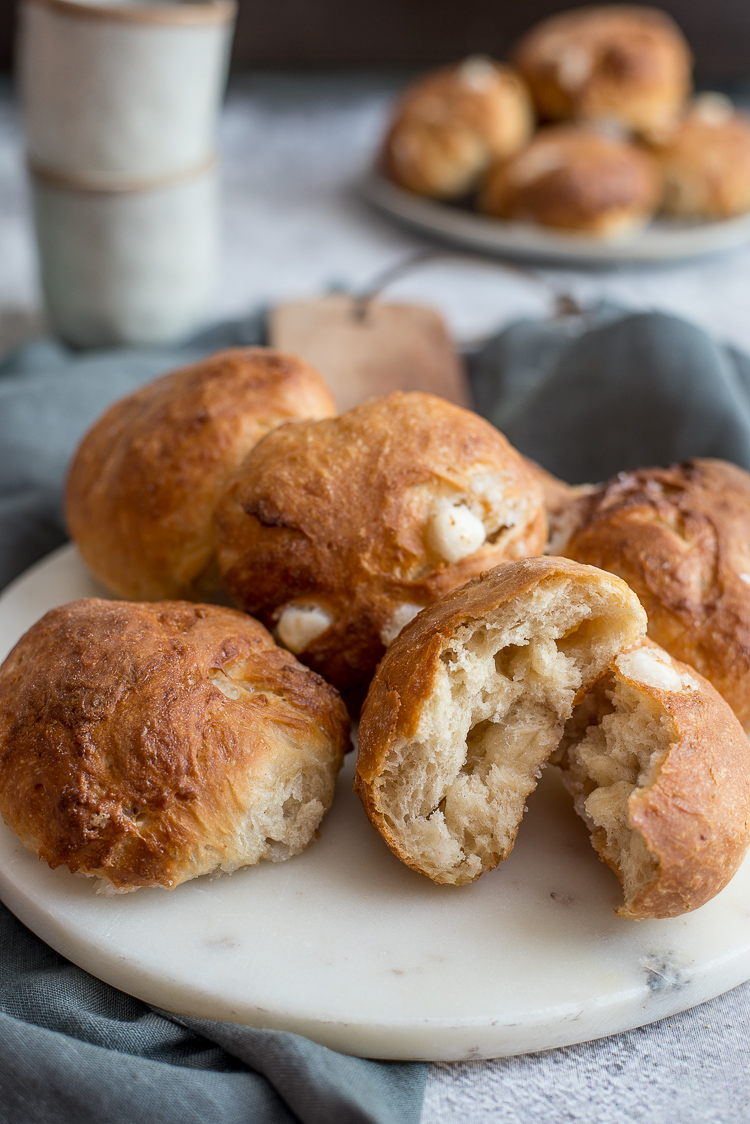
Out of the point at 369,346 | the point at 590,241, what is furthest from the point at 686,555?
the point at 590,241

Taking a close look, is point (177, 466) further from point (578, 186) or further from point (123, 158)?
point (578, 186)

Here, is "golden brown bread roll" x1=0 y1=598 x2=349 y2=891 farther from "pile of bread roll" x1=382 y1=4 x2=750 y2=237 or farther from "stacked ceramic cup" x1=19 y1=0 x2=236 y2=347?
"pile of bread roll" x1=382 y1=4 x2=750 y2=237

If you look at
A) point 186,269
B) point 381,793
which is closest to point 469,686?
point 381,793

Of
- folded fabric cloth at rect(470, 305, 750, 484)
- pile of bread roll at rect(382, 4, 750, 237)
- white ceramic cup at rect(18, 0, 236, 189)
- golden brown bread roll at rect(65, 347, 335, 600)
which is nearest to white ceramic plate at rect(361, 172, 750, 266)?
pile of bread roll at rect(382, 4, 750, 237)

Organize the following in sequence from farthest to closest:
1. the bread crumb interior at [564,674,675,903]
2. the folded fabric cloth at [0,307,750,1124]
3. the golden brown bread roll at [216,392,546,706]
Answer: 1. the golden brown bread roll at [216,392,546,706]
2. the bread crumb interior at [564,674,675,903]
3. the folded fabric cloth at [0,307,750,1124]

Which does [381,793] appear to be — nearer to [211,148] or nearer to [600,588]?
[600,588]

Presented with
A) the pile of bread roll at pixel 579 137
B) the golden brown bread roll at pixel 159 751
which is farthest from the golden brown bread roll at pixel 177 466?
the pile of bread roll at pixel 579 137

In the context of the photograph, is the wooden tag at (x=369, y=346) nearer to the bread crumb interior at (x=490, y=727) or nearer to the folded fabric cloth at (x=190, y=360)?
the folded fabric cloth at (x=190, y=360)
